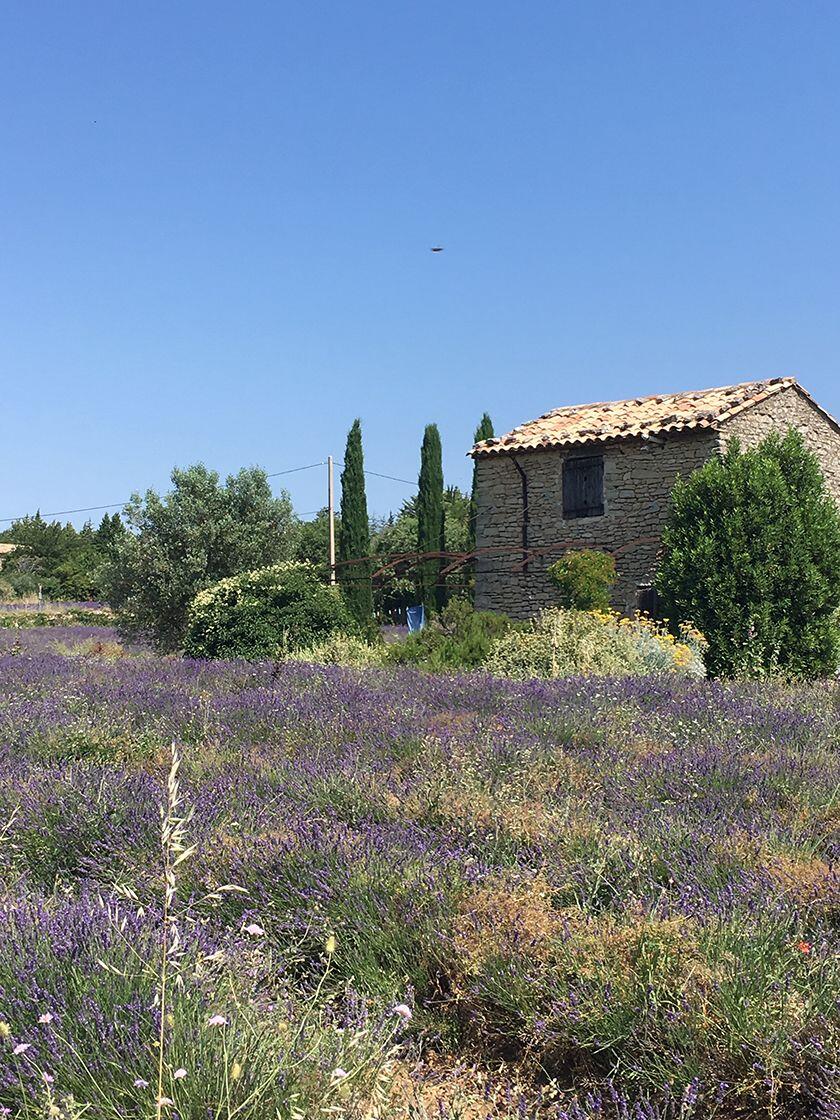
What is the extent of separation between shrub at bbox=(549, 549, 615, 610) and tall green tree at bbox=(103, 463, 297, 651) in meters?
8.07

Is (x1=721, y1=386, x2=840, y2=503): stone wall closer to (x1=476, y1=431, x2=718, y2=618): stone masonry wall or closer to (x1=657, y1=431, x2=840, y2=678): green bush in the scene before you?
(x1=476, y1=431, x2=718, y2=618): stone masonry wall

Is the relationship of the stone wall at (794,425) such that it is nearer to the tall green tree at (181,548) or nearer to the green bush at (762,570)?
the green bush at (762,570)

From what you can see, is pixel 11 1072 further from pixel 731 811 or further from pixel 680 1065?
pixel 731 811

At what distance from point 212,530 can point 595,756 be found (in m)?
18.0

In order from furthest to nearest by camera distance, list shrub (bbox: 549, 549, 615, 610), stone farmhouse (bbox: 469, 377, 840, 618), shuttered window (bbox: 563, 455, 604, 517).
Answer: shuttered window (bbox: 563, 455, 604, 517) < stone farmhouse (bbox: 469, 377, 840, 618) < shrub (bbox: 549, 549, 615, 610)

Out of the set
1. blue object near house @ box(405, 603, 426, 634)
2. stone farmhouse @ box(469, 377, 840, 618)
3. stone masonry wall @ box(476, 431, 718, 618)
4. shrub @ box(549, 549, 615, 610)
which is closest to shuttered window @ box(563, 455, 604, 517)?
stone farmhouse @ box(469, 377, 840, 618)

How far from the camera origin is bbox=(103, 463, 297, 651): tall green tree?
2162 cm

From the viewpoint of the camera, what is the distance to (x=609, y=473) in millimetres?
18484

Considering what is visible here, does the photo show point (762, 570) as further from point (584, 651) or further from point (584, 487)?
point (584, 651)

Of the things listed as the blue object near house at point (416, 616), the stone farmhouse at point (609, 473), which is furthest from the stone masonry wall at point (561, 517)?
the blue object near house at point (416, 616)

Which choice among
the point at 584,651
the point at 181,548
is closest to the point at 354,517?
the point at 181,548

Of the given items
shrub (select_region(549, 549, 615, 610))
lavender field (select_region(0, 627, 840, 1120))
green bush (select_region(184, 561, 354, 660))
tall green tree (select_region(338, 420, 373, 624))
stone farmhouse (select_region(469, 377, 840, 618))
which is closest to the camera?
lavender field (select_region(0, 627, 840, 1120))

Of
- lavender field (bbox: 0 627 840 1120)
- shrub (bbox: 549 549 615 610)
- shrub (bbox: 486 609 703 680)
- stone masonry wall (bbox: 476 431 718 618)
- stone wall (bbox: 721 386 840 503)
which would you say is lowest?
lavender field (bbox: 0 627 840 1120)

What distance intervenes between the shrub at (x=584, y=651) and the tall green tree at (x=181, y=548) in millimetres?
10674
